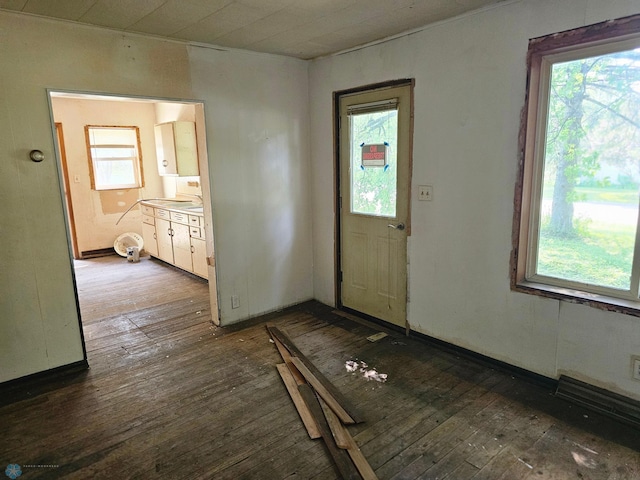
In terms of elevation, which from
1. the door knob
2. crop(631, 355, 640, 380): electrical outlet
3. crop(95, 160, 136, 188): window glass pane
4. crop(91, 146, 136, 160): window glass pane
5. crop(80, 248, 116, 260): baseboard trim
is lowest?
crop(80, 248, 116, 260): baseboard trim

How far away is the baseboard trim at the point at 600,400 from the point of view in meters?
2.21

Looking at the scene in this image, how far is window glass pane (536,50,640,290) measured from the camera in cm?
217

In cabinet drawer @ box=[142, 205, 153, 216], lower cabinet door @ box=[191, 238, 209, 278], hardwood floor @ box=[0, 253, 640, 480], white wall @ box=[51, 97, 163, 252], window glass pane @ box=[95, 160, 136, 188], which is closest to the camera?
hardwood floor @ box=[0, 253, 640, 480]

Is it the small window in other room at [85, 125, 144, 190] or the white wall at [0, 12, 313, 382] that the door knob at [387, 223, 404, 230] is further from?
the small window in other room at [85, 125, 144, 190]

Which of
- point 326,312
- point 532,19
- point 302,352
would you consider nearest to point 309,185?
point 326,312

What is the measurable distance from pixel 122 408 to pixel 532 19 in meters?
3.41

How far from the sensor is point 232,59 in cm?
344

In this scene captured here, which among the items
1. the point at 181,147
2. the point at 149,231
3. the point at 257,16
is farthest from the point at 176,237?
the point at 257,16

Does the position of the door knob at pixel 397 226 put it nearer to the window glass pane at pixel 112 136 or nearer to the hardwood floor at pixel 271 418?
the hardwood floor at pixel 271 418

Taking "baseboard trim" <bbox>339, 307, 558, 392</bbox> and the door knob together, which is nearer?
"baseboard trim" <bbox>339, 307, 558, 392</bbox>

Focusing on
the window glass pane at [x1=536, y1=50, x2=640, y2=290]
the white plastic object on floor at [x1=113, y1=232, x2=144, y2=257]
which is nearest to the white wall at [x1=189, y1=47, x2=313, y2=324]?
the window glass pane at [x1=536, y1=50, x2=640, y2=290]

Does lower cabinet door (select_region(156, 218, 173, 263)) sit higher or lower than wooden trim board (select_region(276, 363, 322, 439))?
higher

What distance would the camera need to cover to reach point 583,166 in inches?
92.2

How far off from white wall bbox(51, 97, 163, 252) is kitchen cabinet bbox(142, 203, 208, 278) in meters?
0.64
